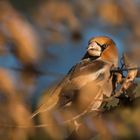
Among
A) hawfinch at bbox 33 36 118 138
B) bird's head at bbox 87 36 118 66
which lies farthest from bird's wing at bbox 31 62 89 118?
bird's head at bbox 87 36 118 66

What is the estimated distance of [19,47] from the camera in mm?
1179

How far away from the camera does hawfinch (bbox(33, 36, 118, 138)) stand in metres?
1.75

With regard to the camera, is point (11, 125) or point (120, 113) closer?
point (11, 125)

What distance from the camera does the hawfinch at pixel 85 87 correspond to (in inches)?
68.9

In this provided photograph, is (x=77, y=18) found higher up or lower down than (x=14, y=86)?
higher up

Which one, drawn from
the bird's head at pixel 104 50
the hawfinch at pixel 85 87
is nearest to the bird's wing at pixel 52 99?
the hawfinch at pixel 85 87

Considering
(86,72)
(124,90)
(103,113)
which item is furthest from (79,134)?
(86,72)

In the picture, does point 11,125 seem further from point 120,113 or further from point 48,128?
point 120,113

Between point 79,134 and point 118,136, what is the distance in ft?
0.89

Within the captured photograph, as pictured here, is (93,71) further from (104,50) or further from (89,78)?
(104,50)

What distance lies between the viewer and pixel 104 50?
2.78m

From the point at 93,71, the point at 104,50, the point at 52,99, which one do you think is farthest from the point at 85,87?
the point at 104,50

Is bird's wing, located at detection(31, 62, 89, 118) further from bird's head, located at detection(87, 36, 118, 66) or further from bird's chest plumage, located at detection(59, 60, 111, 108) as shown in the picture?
bird's head, located at detection(87, 36, 118, 66)

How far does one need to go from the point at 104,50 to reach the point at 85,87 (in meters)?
1.03
